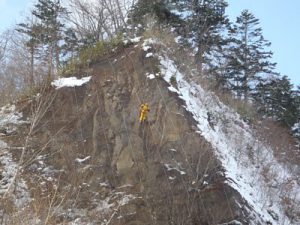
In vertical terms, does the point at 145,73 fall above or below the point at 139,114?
above

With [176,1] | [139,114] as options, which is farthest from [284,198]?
[176,1]

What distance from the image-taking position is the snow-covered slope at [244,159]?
11.0m

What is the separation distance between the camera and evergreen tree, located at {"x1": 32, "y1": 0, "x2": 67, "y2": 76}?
2177cm

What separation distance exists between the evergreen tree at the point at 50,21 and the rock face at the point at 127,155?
8.53 meters

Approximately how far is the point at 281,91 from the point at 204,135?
46.3 feet

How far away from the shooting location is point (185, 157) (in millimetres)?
10930

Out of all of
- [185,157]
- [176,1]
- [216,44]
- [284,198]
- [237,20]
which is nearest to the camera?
[185,157]

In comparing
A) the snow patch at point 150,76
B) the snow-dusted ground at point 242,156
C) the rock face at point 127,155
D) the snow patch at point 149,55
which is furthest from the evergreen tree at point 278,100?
the rock face at point 127,155

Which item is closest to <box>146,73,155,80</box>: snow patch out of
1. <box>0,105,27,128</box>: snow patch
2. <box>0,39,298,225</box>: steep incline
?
<box>0,39,298,225</box>: steep incline

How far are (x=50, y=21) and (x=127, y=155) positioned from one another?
46.2 ft

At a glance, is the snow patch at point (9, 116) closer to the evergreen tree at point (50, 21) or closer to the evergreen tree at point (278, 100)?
the evergreen tree at point (50, 21)

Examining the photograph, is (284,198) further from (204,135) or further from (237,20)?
(237,20)

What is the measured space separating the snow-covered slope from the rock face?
45cm

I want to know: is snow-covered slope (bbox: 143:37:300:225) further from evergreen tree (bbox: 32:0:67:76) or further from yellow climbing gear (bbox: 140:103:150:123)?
evergreen tree (bbox: 32:0:67:76)
